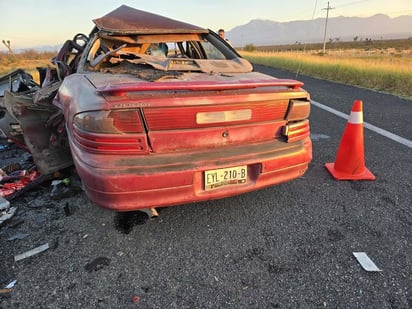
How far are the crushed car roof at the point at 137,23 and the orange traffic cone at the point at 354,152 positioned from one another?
6.48ft

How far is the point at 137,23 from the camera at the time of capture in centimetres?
318

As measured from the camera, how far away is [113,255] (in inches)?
84.0

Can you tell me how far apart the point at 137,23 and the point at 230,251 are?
8.25 feet

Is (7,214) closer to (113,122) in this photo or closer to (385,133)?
(113,122)

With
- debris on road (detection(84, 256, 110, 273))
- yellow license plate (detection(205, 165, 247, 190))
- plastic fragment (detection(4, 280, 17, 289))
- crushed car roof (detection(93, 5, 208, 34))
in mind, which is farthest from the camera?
crushed car roof (detection(93, 5, 208, 34))

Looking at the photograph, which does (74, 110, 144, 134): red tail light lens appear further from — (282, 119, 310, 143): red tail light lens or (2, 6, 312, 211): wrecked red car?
(282, 119, 310, 143): red tail light lens

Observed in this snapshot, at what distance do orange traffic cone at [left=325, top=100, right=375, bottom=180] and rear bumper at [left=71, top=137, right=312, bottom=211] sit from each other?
4.45ft

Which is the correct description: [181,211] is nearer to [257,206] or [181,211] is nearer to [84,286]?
[257,206]

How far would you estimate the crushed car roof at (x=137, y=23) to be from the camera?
10.1ft

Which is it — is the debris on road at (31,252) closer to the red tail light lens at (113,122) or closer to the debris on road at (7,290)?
the debris on road at (7,290)

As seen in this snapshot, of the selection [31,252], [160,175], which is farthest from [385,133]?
[31,252]

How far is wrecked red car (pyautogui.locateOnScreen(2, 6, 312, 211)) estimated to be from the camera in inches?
74.7

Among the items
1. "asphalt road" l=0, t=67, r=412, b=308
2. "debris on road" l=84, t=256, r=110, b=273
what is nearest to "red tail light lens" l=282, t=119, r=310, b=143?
"asphalt road" l=0, t=67, r=412, b=308

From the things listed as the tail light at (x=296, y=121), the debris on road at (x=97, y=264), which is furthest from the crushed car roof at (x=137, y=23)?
the debris on road at (x=97, y=264)
